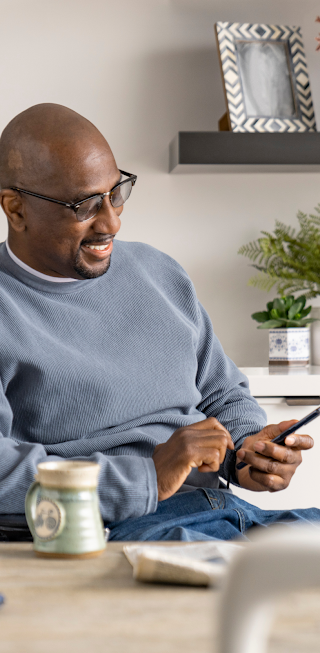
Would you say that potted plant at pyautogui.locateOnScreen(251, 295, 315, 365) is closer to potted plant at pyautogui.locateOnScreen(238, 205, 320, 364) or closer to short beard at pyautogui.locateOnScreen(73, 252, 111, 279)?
potted plant at pyautogui.locateOnScreen(238, 205, 320, 364)

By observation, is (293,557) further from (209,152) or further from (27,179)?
(209,152)

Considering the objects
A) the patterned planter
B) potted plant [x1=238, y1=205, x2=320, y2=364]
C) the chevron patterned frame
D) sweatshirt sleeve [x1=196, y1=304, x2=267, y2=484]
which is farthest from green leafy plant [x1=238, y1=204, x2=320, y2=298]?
sweatshirt sleeve [x1=196, y1=304, x2=267, y2=484]

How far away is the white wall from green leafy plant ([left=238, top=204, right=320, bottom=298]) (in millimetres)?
64

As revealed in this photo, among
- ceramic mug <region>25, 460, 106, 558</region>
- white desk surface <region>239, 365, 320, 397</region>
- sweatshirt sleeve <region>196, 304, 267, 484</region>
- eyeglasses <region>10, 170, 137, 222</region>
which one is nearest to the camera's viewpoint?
ceramic mug <region>25, 460, 106, 558</region>

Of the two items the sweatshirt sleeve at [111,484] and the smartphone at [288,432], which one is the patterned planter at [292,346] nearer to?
the smartphone at [288,432]

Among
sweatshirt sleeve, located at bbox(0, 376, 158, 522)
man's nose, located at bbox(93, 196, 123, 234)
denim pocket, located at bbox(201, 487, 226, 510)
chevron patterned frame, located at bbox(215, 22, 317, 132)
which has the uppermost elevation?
chevron patterned frame, located at bbox(215, 22, 317, 132)

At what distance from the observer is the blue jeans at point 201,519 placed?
90 centimetres

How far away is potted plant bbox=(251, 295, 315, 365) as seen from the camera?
6.87 feet

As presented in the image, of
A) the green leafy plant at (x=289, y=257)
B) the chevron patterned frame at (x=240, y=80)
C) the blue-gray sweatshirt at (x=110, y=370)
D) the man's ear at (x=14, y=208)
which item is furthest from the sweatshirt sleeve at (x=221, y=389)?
the chevron patterned frame at (x=240, y=80)

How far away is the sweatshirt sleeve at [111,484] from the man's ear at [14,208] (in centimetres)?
52

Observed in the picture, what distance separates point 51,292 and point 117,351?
0.17 metres

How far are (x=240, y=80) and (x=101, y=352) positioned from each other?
4.39 feet

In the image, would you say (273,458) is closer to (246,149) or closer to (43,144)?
(43,144)

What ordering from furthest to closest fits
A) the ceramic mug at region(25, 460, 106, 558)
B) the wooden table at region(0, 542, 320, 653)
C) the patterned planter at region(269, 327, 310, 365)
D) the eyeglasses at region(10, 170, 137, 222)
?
the patterned planter at region(269, 327, 310, 365) → the eyeglasses at region(10, 170, 137, 222) → the ceramic mug at region(25, 460, 106, 558) → the wooden table at region(0, 542, 320, 653)
